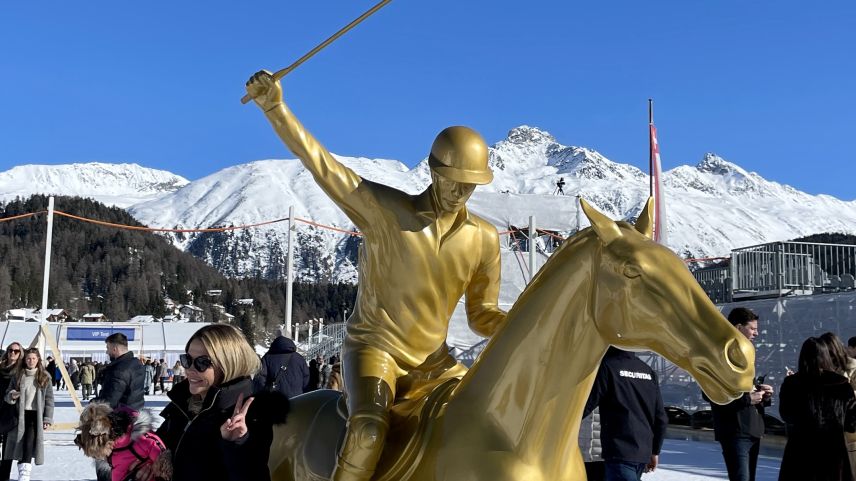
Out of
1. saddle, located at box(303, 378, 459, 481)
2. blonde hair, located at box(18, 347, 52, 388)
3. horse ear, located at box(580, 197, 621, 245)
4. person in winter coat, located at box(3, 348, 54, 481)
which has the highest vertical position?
horse ear, located at box(580, 197, 621, 245)

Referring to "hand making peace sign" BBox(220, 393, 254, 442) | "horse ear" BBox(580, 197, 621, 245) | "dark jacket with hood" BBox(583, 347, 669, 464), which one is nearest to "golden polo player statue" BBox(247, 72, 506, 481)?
"hand making peace sign" BBox(220, 393, 254, 442)

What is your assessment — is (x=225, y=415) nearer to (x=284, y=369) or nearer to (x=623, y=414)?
(x=623, y=414)

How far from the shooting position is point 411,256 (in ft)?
11.2

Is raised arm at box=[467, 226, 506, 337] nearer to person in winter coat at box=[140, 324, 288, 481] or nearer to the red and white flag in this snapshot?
person in winter coat at box=[140, 324, 288, 481]

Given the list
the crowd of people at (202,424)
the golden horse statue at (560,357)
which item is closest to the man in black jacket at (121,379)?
the crowd of people at (202,424)

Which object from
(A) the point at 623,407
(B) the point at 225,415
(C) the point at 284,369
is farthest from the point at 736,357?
(C) the point at 284,369

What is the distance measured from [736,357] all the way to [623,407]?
3720 millimetres

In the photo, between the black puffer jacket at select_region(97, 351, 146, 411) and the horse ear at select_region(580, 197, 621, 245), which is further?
the black puffer jacket at select_region(97, 351, 146, 411)

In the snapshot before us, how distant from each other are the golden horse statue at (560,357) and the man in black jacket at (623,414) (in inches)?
117

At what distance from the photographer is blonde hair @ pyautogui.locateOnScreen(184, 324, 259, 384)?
363cm

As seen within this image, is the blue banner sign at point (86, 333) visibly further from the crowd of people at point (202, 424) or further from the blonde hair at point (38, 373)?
the crowd of people at point (202, 424)

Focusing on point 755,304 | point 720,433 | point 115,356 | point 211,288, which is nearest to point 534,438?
point 720,433

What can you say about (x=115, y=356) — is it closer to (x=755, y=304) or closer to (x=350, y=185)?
(x=350, y=185)

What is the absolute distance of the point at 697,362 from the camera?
2383 millimetres
